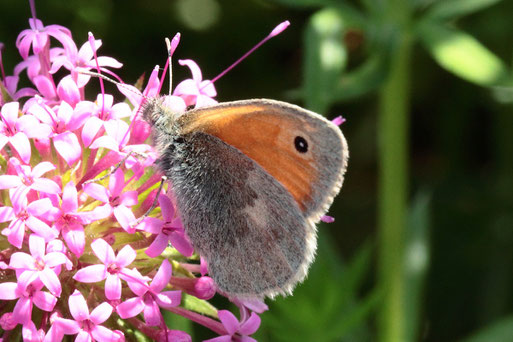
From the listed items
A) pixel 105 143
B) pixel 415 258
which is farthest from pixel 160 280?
pixel 415 258

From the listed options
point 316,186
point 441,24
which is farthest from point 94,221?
point 441,24

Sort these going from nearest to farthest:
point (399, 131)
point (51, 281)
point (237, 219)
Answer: point (51, 281) → point (237, 219) → point (399, 131)

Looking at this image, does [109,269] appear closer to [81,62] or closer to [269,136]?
[269,136]

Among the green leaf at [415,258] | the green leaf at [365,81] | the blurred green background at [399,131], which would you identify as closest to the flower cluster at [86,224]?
the green leaf at [365,81]

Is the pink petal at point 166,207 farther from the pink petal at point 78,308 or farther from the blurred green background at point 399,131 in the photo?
the blurred green background at point 399,131

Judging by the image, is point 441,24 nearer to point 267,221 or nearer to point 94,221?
point 267,221
